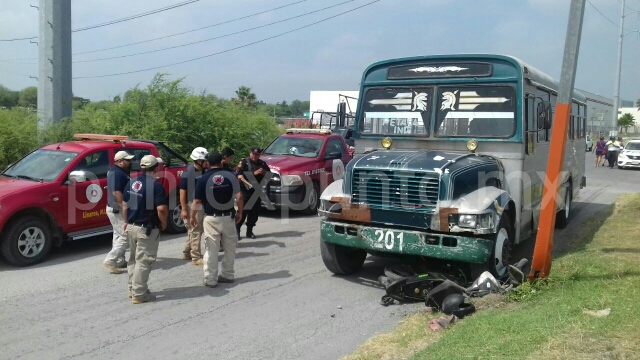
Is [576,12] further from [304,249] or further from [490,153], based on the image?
[304,249]

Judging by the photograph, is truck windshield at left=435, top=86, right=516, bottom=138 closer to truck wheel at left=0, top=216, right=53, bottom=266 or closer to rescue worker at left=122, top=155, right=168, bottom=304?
rescue worker at left=122, top=155, right=168, bottom=304

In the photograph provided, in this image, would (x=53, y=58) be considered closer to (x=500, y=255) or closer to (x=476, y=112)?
(x=476, y=112)

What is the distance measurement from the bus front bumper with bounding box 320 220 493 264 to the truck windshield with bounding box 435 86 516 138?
1.78 m

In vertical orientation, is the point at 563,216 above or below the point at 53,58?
below

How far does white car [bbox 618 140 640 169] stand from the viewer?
95.0ft

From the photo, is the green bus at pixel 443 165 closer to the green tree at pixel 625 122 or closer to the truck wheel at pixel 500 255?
the truck wheel at pixel 500 255

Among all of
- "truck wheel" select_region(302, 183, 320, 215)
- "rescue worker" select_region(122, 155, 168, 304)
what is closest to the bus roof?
"rescue worker" select_region(122, 155, 168, 304)

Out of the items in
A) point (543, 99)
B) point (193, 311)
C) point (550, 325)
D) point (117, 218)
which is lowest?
point (193, 311)

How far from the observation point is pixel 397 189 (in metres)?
6.71

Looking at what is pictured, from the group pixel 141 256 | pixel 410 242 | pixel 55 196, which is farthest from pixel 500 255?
pixel 55 196

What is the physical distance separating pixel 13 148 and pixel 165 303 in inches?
362

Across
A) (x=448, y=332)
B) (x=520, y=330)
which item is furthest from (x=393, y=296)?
(x=520, y=330)

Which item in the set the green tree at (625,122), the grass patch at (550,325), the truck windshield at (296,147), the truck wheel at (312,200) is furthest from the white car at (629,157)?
the green tree at (625,122)

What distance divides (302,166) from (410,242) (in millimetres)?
6370
